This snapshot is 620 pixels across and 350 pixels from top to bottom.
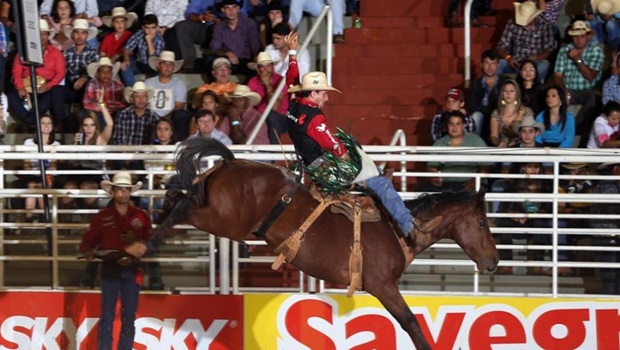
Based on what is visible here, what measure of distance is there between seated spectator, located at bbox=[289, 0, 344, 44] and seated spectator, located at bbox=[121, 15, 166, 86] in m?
1.56

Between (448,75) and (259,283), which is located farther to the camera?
(448,75)

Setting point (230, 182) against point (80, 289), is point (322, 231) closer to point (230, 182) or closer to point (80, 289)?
→ point (230, 182)

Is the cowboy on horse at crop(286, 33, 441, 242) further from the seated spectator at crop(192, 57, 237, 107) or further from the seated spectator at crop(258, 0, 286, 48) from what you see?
the seated spectator at crop(258, 0, 286, 48)

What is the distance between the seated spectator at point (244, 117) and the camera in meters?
13.0

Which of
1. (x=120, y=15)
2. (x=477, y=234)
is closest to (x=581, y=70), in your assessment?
(x=477, y=234)

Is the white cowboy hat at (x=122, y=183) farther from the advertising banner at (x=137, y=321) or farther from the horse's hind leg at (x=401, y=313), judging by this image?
the horse's hind leg at (x=401, y=313)

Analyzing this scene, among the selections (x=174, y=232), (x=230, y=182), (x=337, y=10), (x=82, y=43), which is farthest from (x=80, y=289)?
(x=337, y=10)

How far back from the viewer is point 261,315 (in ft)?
38.0

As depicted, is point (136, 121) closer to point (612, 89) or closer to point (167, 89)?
point (167, 89)

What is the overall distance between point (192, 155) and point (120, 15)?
17.9 feet

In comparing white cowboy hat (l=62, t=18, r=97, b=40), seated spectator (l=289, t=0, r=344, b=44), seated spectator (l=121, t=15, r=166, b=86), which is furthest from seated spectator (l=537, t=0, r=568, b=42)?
white cowboy hat (l=62, t=18, r=97, b=40)

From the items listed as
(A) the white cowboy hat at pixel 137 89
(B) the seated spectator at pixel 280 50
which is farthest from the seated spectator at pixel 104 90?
(B) the seated spectator at pixel 280 50

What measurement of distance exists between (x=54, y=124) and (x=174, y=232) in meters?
2.74

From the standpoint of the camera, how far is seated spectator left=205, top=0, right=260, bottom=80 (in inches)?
572
